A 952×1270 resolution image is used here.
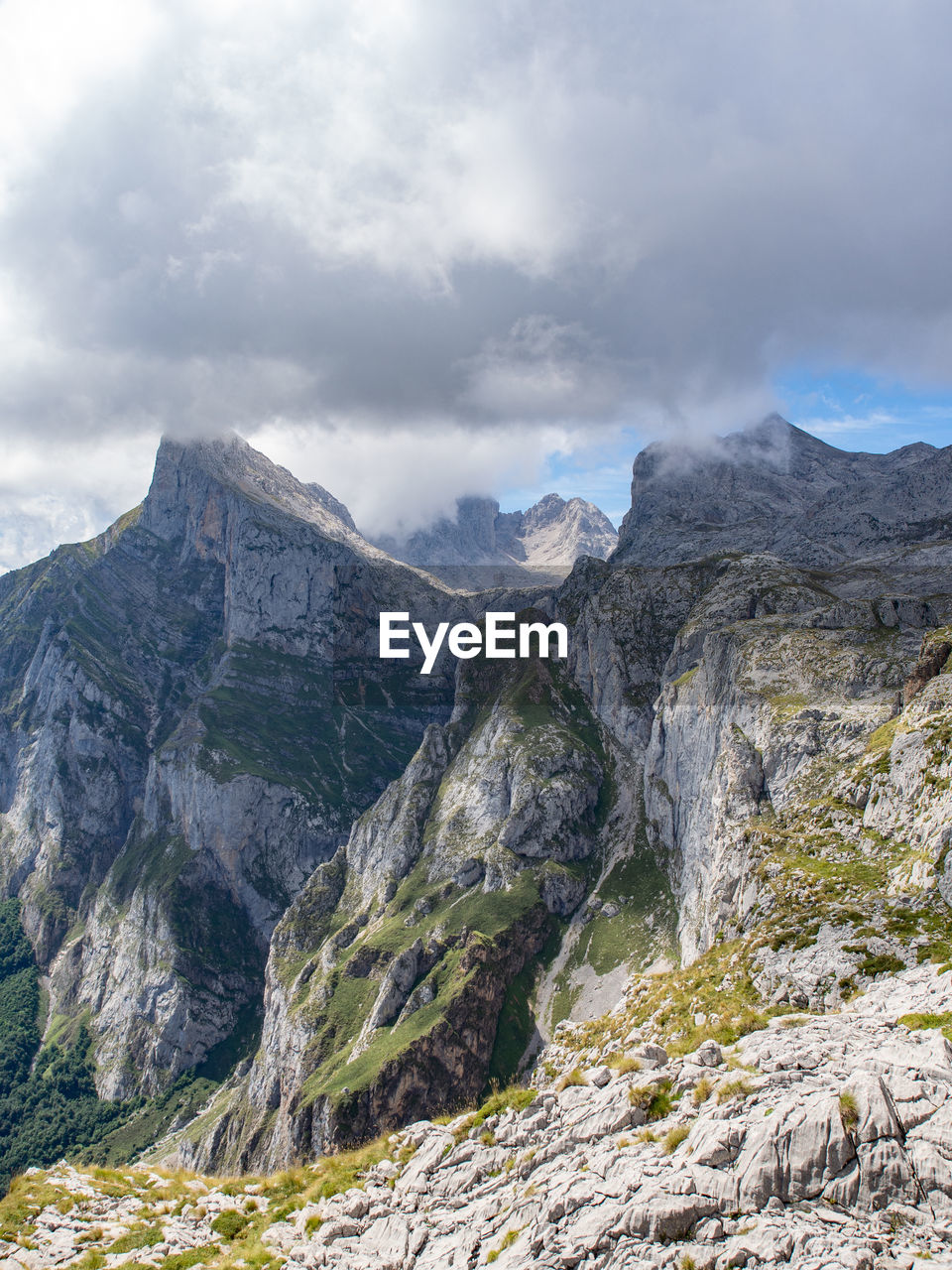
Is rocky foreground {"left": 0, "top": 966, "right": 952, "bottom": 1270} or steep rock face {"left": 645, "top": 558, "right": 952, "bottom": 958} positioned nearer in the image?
rocky foreground {"left": 0, "top": 966, "right": 952, "bottom": 1270}

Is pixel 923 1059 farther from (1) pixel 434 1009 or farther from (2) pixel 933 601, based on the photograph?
(1) pixel 434 1009

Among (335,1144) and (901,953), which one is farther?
(335,1144)

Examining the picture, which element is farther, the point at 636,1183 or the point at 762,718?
the point at 762,718

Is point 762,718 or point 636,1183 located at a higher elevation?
point 762,718

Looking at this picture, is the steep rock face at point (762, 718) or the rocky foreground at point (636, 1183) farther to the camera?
the steep rock face at point (762, 718)

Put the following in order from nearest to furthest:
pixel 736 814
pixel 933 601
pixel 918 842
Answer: pixel 918 842 < pixel 736 814 < pixel 933 601

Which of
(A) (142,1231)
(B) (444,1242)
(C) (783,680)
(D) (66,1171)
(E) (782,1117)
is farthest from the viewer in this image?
(C) (783,680)

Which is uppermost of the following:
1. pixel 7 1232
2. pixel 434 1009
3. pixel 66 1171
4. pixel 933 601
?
pixel 933 601

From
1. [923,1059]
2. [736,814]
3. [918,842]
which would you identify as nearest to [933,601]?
[736,814]
